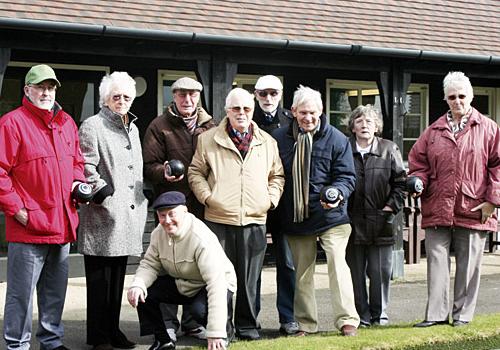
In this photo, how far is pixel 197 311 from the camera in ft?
20.3

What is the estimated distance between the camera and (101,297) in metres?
6.49

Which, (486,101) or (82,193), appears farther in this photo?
(486,101)

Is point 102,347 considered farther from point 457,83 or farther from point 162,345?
point 457,83

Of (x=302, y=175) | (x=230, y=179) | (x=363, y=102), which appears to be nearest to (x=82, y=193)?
(x=230, y=179)

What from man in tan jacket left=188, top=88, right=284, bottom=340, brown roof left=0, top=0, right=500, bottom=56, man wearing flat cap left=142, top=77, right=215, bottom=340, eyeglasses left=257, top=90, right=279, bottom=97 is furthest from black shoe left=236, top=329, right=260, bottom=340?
brown roof left=0, top=0, right=500, bottom=56

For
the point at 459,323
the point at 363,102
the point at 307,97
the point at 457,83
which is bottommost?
the point at 459,323

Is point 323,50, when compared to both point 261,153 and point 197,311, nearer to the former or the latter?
point 261,153

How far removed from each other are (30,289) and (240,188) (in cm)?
165

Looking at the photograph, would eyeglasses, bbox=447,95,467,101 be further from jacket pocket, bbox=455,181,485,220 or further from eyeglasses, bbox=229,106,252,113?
eyeglasses, bbox=229,106,252,113

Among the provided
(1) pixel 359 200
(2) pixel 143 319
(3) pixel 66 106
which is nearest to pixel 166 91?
(3) pixel 66 106

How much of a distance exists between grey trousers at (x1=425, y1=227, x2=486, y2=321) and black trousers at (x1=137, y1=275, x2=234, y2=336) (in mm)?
1735

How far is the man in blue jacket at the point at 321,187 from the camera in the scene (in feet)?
22.2

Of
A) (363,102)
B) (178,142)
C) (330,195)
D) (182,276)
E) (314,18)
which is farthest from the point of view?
(363,102)

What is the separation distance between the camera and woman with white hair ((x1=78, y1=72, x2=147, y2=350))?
254 inches
